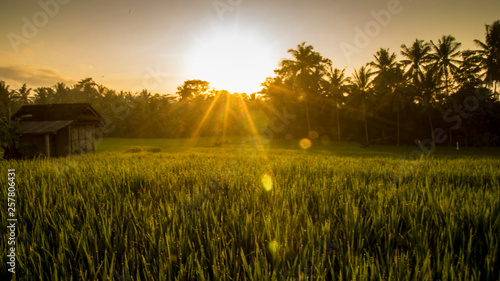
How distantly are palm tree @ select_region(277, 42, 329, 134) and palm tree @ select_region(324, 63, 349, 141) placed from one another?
1.80m

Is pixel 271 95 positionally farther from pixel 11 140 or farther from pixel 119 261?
pixel 119 261

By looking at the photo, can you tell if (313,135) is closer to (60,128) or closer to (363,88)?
(363,88)

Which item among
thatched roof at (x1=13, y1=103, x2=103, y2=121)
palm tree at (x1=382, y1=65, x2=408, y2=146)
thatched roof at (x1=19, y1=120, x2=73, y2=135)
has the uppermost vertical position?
palm tree at (x1=382, y1=65, x2=408, y2=146)

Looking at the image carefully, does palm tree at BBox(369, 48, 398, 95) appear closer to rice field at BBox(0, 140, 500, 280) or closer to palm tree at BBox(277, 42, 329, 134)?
palm tree at BBox(277, 42, 329, 134)

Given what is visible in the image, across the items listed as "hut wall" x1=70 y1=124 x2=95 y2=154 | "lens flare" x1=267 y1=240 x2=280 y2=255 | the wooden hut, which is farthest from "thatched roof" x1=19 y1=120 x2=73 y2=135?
"lens flare" x1=267 y1=240 x2=280 y2=255

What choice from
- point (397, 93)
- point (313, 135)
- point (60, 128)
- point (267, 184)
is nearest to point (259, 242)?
point (267, 184)

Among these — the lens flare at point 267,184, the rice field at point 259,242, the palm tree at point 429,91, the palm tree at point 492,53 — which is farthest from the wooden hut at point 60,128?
the palm tree at point 492,53

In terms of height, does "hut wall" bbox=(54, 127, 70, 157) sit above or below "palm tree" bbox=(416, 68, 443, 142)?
below

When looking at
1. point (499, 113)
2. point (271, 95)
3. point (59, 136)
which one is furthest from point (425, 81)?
point (59, 136)

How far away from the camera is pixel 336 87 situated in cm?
3675

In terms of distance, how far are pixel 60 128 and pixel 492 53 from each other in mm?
51078

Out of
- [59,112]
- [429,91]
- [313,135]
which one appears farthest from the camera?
[313,135]

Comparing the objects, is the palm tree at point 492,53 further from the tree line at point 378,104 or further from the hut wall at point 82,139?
the hut wall at point 82,139

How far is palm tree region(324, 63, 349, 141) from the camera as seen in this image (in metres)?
36.5
